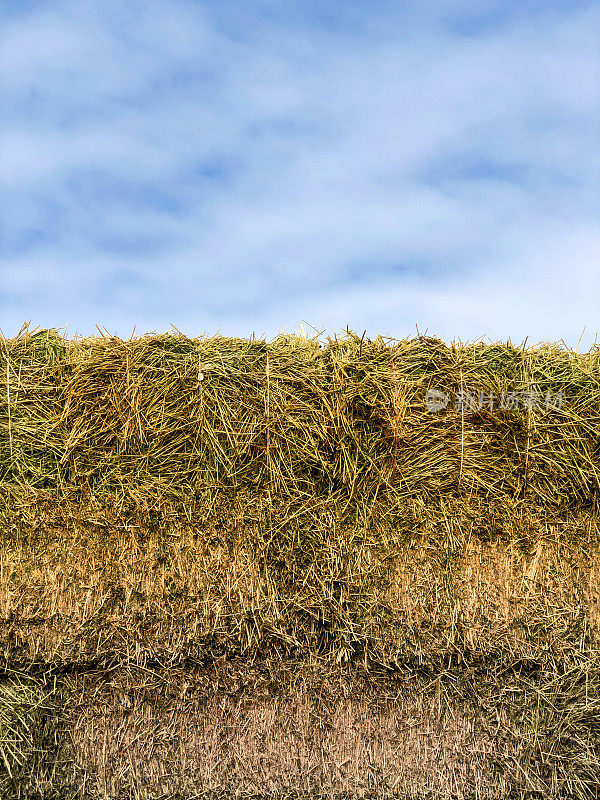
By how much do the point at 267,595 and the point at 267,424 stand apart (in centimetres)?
98

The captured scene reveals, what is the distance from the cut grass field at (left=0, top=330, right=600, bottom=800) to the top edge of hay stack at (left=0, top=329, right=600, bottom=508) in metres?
0.01

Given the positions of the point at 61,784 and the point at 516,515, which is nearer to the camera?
the point at 61,784

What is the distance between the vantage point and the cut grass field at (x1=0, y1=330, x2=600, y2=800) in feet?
12.0

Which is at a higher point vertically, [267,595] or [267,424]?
[267,424]

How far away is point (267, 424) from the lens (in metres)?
3.68

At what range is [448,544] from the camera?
380 cm

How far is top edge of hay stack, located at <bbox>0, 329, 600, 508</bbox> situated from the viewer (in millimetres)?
3705

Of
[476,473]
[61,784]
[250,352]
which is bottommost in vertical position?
[61,784]

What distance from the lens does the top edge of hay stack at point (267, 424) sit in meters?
3.71

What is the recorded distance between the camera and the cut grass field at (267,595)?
144 inches

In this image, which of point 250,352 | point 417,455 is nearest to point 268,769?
point 417,455

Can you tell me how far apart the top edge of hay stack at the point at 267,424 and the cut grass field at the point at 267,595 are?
0.01 meters

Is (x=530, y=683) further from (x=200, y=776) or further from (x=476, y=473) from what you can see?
(x=200, y=776)

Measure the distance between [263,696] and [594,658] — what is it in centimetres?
200
